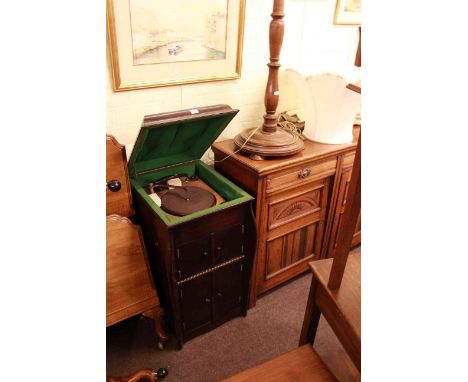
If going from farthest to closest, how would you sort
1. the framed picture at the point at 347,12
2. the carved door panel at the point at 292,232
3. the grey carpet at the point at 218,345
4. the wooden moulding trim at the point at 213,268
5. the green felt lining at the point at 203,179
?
1. the framed picture at the point at 347,12
2. the carved door panel at the point at 292,232
3. the grey carpet at the point at 218,345
4. the wooden moulding trim at the point at 213,268
5. the green felt lining at the point at 203,179

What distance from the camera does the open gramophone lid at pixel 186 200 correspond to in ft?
5.22

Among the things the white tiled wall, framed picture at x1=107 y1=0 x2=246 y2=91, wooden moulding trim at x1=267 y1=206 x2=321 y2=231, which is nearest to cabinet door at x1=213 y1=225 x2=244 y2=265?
wooden moulding trim at x1=267 y1=206 x2=321 y2=231

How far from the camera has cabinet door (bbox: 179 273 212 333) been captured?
1.69 metres

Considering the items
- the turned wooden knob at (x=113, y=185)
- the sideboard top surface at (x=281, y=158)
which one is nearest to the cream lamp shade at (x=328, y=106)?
the sideboard top surface at (x=281, y=158)

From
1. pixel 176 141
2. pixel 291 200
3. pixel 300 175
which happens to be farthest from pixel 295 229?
pixel 176 141

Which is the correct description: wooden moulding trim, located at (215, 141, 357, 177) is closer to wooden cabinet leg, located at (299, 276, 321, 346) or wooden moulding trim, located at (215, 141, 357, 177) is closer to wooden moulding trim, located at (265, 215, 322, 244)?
wooden moulding trim, located at (265, 215, 322, 244)

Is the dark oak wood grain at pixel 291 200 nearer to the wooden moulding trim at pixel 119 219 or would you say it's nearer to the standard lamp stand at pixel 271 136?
the standard lamp stand at pixel 271 136

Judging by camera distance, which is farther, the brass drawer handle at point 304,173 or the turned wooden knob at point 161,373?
the brass drawer handle at point 304,173

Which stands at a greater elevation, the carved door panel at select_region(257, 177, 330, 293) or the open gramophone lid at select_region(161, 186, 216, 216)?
the open gramophone lid at select_region(161, 186, 216, 216)

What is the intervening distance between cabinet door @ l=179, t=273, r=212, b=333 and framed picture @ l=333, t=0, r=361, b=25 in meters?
1.75

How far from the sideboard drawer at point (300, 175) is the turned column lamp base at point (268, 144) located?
0.10 metres

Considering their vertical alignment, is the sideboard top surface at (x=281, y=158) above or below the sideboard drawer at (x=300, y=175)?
above

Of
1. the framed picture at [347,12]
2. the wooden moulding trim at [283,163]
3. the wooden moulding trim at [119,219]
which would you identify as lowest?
the wooden moulding trim at [119,219]
